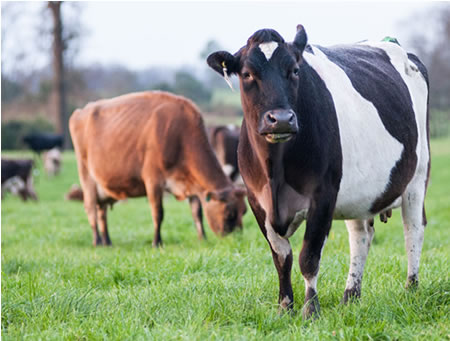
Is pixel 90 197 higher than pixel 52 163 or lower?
higher

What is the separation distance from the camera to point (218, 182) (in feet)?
29.4

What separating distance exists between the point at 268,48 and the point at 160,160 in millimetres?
5269

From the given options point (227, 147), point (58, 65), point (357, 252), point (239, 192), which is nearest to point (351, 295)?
point (357, 252)

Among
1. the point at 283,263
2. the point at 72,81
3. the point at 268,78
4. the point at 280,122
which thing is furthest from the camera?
the point at 72,81

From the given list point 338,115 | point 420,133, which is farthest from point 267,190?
point 420,133

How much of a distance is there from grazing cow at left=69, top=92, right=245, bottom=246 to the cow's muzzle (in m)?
5.15

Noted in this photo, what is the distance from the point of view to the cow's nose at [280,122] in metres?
3.42

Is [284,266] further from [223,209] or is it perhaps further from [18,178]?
[18,178]

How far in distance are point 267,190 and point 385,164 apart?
2.94 ft

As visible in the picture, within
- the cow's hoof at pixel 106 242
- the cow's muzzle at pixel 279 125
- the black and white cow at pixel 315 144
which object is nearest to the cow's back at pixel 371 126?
the black and white cow at pixel 315 144

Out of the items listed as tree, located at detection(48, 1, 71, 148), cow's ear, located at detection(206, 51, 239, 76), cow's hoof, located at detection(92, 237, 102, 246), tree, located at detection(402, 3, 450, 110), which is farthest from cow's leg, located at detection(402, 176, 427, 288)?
tree, located at detection(402, 3, 450, 110)

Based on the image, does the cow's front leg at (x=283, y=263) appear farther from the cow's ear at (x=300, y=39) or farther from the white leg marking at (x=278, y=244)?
the cow's ear at (x=300, y=39)

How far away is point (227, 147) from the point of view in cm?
1639

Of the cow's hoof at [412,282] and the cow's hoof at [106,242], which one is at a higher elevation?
the cow's hoof at [412,282]
